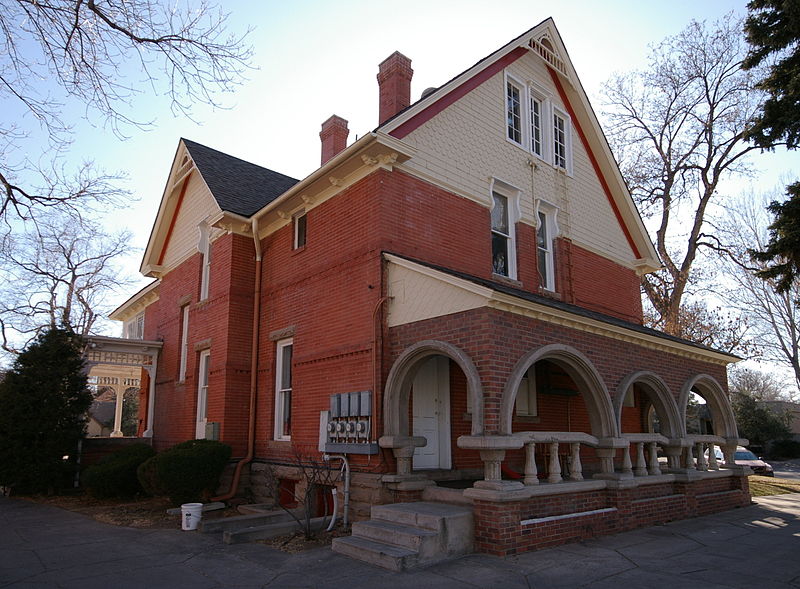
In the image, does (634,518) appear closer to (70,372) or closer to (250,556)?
(250,556)

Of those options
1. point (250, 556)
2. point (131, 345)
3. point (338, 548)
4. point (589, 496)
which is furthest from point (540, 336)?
point (131, 345)

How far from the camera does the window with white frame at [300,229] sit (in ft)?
43.1

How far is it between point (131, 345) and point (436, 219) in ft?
35.0

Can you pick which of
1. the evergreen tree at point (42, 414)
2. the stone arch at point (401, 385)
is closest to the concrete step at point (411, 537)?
the stone arch at point (401, 385)

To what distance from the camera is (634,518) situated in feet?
32.6

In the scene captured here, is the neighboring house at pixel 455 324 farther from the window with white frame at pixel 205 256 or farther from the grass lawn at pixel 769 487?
the grass lawn at pixel 769 487

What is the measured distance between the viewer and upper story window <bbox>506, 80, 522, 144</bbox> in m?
14.0

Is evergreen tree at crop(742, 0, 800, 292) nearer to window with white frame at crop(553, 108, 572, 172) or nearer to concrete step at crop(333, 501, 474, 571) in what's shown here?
window with white frame at crop(553, 108, 572, 172)

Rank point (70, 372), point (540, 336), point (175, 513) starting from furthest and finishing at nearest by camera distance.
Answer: point (70, 372) → point (175, 513) → point (540, 336)

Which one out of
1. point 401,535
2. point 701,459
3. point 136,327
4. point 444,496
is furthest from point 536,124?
point 136,327

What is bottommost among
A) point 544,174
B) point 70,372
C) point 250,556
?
point 250,556

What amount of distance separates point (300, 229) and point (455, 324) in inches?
220

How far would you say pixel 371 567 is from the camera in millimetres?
7316

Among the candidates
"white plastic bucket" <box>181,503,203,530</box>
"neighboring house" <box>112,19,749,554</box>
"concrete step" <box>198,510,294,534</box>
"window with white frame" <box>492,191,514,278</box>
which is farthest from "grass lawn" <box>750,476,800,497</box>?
"white plastic bucket" <box>181,503,203,530</box>
